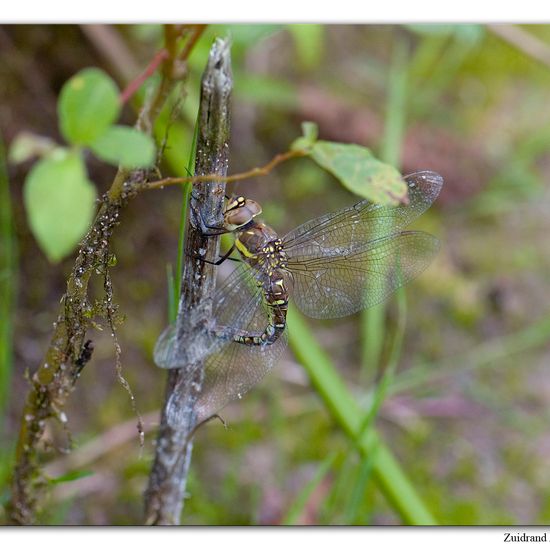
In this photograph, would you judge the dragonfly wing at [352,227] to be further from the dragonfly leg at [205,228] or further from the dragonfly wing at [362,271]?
the dragonfly leg at [205,228]

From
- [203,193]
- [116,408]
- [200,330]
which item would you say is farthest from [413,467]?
[203,193]

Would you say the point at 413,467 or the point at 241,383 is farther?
the point at 413,467

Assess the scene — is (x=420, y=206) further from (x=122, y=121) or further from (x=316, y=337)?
(x=122, y=121)

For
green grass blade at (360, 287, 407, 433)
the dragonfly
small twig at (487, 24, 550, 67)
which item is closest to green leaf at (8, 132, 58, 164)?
the dragonfly

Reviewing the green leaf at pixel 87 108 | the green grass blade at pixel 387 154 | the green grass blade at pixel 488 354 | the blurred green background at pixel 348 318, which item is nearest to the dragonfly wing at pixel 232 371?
the blurred green background at pixel 348 318

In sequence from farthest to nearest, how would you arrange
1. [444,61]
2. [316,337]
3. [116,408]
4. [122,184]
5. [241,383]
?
[444,61], [316,337], [116,408], [241,383], [122,184]

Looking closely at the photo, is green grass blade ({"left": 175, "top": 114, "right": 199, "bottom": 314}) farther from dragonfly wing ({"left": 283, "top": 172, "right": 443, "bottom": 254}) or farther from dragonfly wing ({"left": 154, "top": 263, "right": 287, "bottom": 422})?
dragonfly wing ({"left": 283, "top": 172, "right": 443, "bottom": 254})
